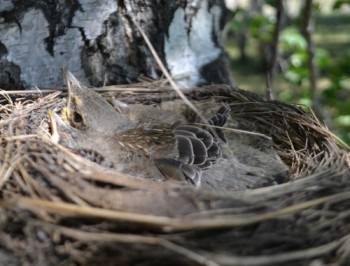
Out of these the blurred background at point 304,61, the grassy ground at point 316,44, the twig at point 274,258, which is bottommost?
the grassy ground at point 316,44

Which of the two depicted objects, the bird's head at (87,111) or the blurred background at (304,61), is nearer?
the bird's head at (87,111)

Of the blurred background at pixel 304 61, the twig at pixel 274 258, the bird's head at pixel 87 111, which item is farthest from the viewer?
the blurred background at pixel 304 61

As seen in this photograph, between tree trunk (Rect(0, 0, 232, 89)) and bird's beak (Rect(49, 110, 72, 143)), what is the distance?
0.98 ft

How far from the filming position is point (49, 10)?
2465 millimetres

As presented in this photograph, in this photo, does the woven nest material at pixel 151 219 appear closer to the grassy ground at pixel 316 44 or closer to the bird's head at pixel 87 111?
the bird's head at pixel 87 111

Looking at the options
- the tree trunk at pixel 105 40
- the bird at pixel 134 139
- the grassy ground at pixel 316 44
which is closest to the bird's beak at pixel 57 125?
the bird at pixel 134 139

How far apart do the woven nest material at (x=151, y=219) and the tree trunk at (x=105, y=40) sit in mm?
703

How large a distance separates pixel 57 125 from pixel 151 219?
92 centimetres

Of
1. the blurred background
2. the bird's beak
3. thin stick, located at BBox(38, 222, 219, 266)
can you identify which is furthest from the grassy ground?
thin stick, located at BBox(38, 222, 219, 266)

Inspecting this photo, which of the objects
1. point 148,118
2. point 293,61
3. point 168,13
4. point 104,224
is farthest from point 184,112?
point 293,61

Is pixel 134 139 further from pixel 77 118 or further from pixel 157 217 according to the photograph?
pixel 157 217

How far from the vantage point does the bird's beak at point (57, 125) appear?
2.23 metres

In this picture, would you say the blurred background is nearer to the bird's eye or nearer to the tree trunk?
the tree trunk

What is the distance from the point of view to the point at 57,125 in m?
2.31
